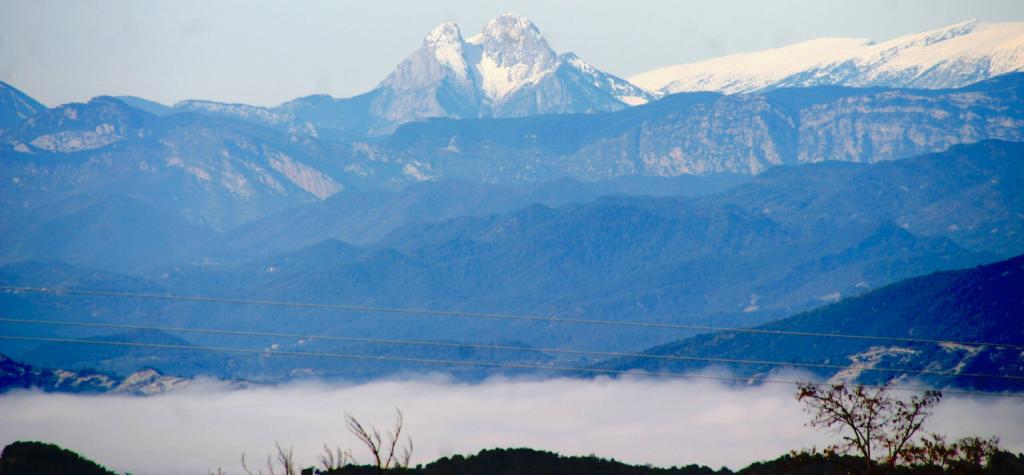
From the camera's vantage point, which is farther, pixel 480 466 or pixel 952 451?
pixel 480 466

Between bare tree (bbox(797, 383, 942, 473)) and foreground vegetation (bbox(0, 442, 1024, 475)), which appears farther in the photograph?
foreground vegetation (bbox(0, 442, 1024, 475))

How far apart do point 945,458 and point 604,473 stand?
4543 cm

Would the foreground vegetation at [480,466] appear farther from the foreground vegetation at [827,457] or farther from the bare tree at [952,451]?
the bare tree at [952,451]

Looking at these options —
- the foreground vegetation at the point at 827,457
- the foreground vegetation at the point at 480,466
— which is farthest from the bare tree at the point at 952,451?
the foreground vegetation at the point at 480,466

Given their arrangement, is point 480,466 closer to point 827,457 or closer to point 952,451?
point 827,457

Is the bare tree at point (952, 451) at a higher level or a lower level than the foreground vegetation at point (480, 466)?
lower

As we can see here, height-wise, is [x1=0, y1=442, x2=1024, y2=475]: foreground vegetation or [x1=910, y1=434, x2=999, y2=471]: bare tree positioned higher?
[x1=0, y1=442, x2=1024, y2=475]: foreground vegetation

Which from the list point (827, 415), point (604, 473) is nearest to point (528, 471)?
point (604, 473)

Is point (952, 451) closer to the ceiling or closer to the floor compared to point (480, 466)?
closer to the floor

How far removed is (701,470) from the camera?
6191 inches

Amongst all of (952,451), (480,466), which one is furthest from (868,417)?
(480,466)

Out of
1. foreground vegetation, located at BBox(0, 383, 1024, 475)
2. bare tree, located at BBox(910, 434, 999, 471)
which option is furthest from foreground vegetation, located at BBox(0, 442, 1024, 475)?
bare tree, located at BBox(910, 434, 999, 471)

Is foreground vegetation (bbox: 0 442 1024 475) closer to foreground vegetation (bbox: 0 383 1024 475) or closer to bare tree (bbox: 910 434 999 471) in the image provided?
foreground vegetation (bbox: 0 383 1024 475)

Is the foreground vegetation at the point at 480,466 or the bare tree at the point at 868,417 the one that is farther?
the foreground vegetation at the point at 480,466
